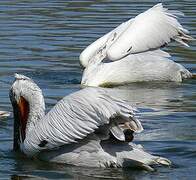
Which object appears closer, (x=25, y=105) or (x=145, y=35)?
(x=25, y=105)

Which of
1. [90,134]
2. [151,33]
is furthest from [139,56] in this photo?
[90,134]

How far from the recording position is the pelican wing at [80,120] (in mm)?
7629

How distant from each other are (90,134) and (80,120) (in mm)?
161

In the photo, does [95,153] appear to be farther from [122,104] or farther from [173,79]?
[173,79]

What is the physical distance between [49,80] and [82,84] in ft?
1.33

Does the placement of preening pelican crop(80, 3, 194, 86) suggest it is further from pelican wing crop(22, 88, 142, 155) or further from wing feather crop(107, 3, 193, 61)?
pelican wing crop(22, 88, 142, 155)

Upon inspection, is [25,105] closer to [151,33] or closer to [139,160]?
[139,160]

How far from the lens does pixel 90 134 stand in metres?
7.88

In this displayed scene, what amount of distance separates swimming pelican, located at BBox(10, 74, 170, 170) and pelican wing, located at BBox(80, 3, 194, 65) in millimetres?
4005

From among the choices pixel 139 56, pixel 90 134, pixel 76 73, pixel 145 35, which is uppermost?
pixel 90 134

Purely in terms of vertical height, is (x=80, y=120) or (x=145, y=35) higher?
(x=80, y=120)

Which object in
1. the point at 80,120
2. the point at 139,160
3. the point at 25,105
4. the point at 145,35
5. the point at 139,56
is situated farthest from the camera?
the point at 139,56

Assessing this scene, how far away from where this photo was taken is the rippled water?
26.0 ft

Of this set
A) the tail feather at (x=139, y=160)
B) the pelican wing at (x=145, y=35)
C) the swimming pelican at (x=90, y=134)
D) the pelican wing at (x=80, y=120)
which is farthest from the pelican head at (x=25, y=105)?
the pelican wing at (x=145, y=35)
